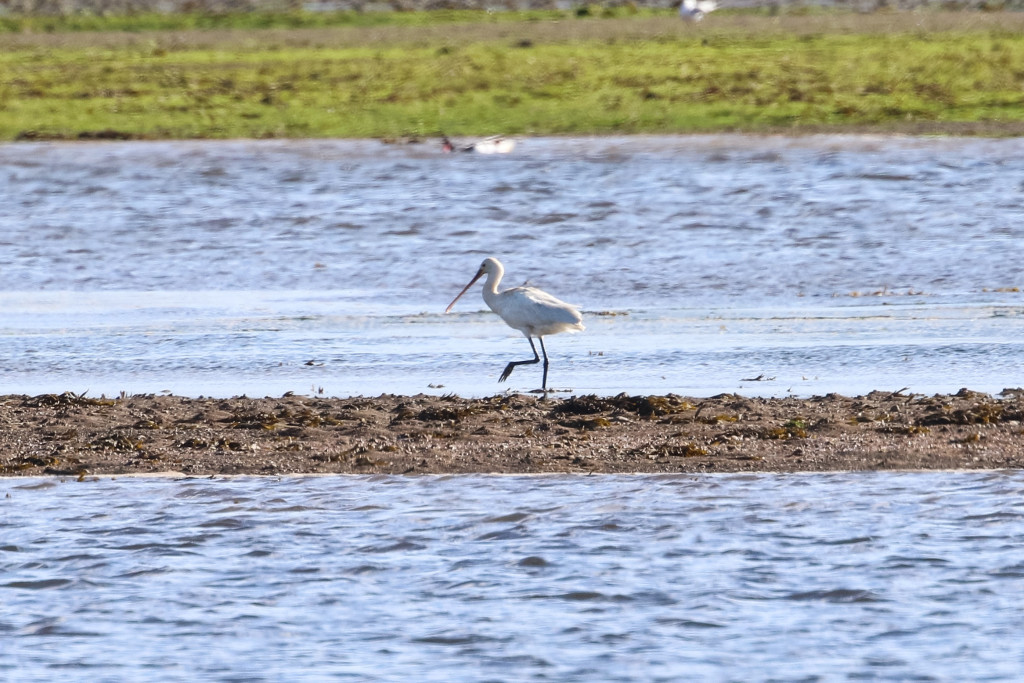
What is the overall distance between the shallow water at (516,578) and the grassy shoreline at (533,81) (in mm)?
20170

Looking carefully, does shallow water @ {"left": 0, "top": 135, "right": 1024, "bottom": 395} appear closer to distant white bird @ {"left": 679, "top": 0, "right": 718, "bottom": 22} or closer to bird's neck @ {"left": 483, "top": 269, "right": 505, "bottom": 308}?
bird's neck @ {"left": 483, "top": 269, "right": 505, "bottom": 308}

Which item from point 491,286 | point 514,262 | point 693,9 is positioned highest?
point 693,9

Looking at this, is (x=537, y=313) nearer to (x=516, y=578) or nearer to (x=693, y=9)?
(x=516, y=578)

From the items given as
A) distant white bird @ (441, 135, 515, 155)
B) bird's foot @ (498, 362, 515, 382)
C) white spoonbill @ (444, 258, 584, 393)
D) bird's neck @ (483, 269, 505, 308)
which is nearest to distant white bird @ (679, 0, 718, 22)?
distant white bird @ (441, 135, 515, 155)

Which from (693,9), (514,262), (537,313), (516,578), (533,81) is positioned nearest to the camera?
(516,578)

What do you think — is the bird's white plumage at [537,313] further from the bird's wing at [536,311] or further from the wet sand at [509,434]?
the wet sand at [509,434]

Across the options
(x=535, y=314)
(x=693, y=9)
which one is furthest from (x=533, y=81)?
(x=535, y=314)

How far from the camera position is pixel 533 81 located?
111 feet

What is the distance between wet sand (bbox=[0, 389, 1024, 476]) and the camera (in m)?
9.69

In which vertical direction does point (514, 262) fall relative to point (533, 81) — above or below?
below

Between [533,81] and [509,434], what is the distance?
23.9m

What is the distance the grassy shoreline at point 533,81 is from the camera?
97.7ft

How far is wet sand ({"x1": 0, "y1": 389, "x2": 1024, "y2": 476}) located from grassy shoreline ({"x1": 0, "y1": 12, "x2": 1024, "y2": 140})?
59.1ft

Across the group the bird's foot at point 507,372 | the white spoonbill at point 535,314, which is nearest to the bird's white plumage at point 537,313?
the white spoonbill at point 535,314
